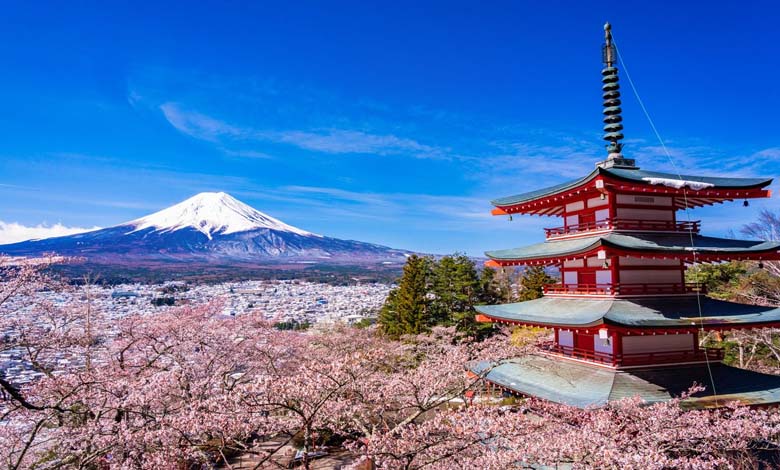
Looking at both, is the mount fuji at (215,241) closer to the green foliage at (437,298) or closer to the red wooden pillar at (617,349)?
the green foliage at (437,298)

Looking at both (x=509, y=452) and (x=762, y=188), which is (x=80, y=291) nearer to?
(x=509, y=452)

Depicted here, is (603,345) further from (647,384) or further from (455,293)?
(455,293)

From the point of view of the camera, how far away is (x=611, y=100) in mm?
11711

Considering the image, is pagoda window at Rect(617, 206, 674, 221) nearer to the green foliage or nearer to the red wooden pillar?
the red wooden pillar

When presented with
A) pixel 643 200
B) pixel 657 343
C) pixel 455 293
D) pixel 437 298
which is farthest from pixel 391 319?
pixel 643 200

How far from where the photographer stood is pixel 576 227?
36.3ft

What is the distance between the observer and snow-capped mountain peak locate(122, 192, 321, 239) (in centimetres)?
11158

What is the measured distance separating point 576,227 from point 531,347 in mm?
3242

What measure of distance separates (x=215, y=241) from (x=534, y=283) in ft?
315

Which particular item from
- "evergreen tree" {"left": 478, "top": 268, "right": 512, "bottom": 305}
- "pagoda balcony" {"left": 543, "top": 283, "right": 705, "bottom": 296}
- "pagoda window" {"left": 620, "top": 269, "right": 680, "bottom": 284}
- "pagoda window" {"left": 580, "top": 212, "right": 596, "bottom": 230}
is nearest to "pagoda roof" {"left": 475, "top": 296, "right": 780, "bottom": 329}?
"pagoda balcony" {"left": 543, "top": 283, "right": 705, "bottom": 296}

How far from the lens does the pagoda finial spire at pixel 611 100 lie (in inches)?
454

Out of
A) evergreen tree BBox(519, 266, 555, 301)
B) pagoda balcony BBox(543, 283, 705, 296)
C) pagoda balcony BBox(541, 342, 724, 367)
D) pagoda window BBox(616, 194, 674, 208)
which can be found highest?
pagoda window BBox(616, 194, 674, 208)

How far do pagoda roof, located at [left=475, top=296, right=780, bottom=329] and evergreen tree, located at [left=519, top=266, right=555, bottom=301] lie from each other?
1563 centimetres

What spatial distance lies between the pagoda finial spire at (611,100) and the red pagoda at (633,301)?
0.04m
